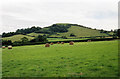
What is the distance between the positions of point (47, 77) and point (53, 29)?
184 meters

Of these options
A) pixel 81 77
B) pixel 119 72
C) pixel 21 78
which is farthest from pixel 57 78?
pixel 119 72

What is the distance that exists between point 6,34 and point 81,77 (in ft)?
500

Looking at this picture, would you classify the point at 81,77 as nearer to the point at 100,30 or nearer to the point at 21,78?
the point at 21,78

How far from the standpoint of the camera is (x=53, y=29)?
192000 mm

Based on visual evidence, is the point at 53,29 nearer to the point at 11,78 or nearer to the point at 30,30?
the point at 30,30

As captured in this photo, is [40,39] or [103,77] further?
[40,39]

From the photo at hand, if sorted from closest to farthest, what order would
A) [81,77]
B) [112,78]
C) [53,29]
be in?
[112,78] → [81,77] → [53,29]

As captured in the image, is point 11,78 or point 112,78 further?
point 11,78

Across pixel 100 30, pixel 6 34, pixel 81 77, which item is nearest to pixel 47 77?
pixel 81 77

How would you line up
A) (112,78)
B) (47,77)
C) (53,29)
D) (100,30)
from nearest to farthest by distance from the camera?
(112,78)
(47,77)
(100,30)
(53,29)

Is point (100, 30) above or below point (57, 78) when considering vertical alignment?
above

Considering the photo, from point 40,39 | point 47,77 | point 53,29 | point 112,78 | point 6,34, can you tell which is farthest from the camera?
point 53,29

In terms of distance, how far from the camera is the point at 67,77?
912cm

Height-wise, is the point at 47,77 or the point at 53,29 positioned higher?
the point at 53,29
